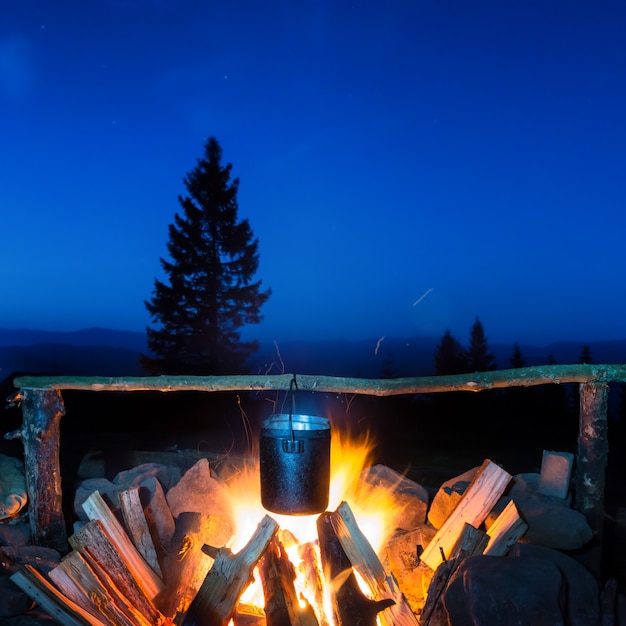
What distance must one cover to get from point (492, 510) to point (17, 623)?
3.38 m

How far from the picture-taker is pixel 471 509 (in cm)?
387

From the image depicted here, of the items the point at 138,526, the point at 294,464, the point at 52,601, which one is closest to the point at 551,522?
the point at 294,464

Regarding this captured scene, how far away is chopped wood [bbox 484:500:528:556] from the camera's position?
3.62 meters

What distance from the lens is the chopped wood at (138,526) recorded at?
4.04m

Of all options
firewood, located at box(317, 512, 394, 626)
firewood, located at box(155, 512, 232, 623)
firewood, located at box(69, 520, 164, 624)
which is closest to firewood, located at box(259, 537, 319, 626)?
firewood, located at box(317, 512, 394, 626)

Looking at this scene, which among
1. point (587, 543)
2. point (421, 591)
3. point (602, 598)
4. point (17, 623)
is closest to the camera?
point (602, 598)

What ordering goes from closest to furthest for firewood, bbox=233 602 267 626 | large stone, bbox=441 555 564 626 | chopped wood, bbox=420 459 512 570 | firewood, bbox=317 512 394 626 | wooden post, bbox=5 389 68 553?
large stone, bbox=441 555 564 626
firewood, bbox=317 512 394 626
firewood, bbox=233 602 267 626
chopped wood, bbox=420 459 512 570
wooden post, bbox=5 389 68 553

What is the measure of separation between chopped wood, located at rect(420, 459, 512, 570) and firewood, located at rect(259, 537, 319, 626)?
3.62ft

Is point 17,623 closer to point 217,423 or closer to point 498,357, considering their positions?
point 217,423

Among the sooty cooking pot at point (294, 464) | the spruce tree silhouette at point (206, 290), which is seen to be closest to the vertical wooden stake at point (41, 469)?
the sooty cooking pot at point (294, 464)

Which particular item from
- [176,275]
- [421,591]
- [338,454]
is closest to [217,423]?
[176,275]

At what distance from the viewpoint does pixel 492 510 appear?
385 cm

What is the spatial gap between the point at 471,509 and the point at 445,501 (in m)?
0.28

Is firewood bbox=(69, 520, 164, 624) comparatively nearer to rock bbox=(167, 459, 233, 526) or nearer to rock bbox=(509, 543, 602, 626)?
rock bbox=(167, 459, 233, 526)
